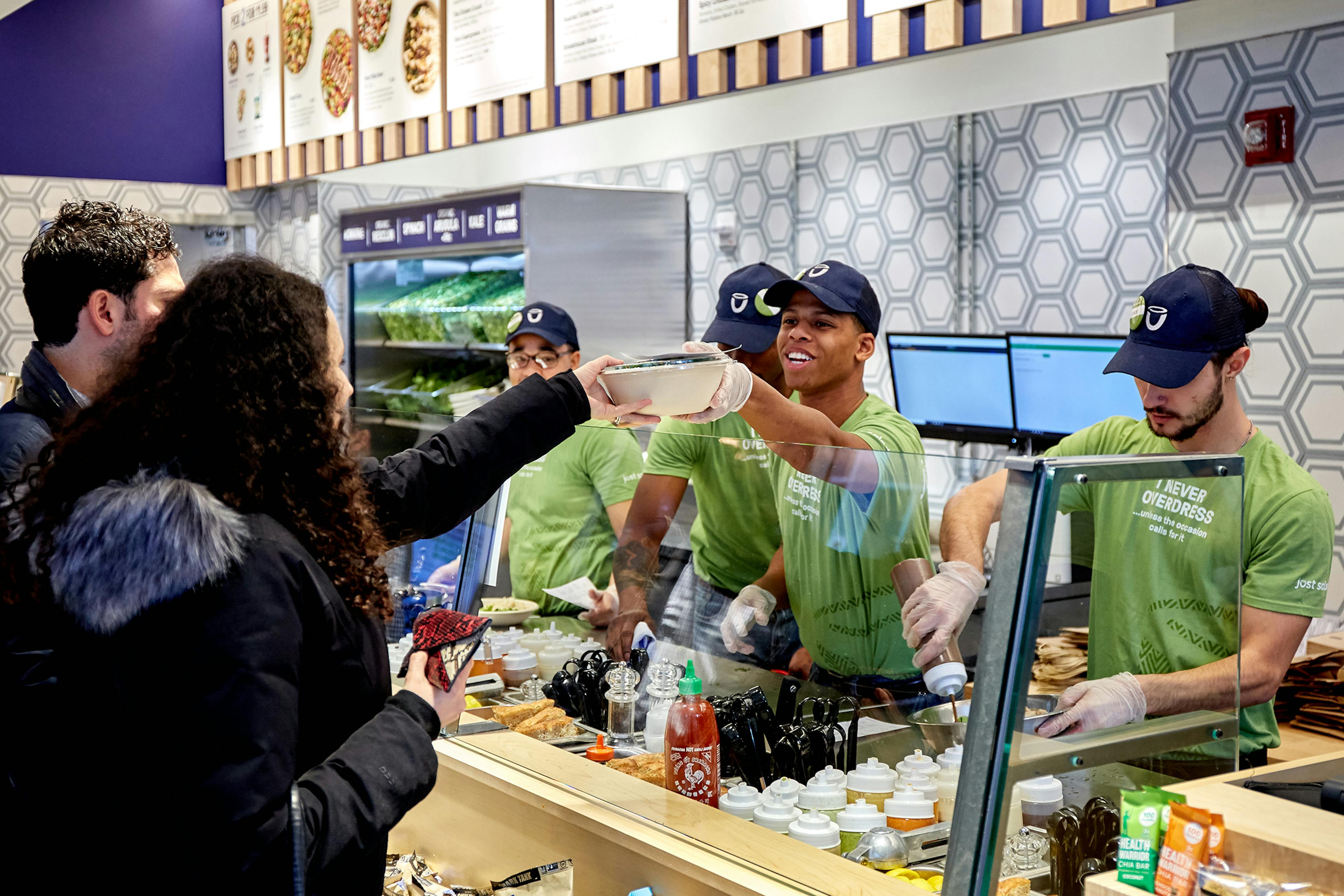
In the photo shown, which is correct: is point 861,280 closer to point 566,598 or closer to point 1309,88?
point 566,598

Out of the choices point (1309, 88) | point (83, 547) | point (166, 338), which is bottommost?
point (83, 547)

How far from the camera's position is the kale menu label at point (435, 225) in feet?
19.5

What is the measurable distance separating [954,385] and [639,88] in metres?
1.66

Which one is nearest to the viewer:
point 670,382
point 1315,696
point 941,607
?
point 941,607

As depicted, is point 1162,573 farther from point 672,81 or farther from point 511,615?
point 672,81

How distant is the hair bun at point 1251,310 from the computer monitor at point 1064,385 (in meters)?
1.49

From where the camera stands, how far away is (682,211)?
260 inches

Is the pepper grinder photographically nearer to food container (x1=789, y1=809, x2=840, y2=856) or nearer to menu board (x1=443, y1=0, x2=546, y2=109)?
food container (x1=789, y1=809, x2=840, y2=856)

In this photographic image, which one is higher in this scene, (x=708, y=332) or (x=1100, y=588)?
(x=708, y=332)

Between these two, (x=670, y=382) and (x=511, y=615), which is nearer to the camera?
(x=670, y=382)

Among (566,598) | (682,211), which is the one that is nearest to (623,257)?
(682,211)

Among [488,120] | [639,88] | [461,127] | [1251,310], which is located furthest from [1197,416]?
[461,127]

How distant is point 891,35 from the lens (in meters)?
3.66

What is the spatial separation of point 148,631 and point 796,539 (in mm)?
1023
